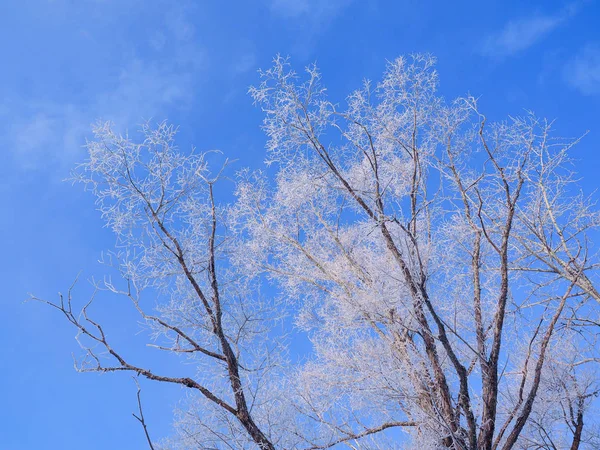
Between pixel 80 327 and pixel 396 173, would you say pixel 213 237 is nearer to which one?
pixel 80 327

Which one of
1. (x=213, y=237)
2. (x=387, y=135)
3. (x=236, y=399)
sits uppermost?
(x=387, y=135)

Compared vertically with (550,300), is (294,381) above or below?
below

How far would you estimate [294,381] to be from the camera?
283 inches

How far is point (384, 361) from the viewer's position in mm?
6879

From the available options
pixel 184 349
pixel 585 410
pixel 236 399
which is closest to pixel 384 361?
pixel 236 399

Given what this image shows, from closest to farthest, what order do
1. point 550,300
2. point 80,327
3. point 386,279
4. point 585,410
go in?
point 80,327, point 386,279, point 550,300, point 585,410

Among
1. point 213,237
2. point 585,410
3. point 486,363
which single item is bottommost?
point 486,363

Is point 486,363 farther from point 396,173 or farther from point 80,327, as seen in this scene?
point 80,327

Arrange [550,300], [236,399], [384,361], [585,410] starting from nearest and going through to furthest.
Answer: [236,399]
[384,361]
[550,300]
[585,410]

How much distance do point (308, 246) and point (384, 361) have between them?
2932 mm

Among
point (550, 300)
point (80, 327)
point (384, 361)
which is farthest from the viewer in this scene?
point (550, 300)

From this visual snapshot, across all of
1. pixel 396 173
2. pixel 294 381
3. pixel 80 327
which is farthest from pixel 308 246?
pixel 80 327

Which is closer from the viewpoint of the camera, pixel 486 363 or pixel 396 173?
pixel 486 363

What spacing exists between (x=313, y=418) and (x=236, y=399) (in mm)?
1841
